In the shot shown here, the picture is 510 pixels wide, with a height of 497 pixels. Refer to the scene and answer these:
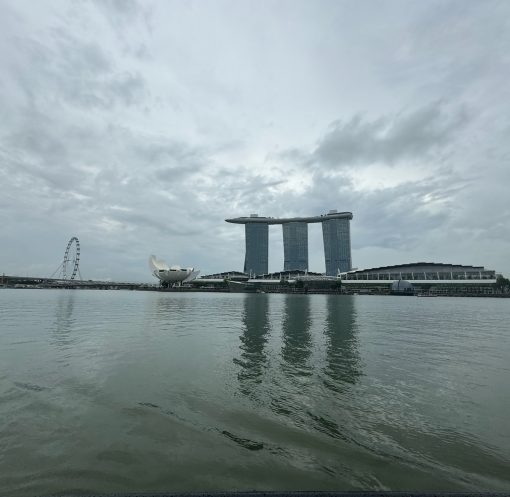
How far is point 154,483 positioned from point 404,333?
1186 inches

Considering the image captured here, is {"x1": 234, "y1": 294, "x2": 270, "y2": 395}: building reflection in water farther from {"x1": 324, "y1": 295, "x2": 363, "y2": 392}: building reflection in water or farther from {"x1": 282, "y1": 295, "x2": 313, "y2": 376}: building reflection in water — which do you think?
{"x1": 324, "y1": 295, "x2": 363, "y2": 392}: building reflection in water

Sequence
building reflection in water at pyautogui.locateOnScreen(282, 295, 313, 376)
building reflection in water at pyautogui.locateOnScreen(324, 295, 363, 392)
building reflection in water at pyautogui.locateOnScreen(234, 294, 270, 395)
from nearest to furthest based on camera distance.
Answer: building reflection in water at pyautogui.locateOnScreen(234, 294, 270, 395), building reflection in water at pyautogui.locateOnScreen(324, 295, 363, 392), building reflection in water at pyautogui.locateOnScreen(282, 295, 313, 376)

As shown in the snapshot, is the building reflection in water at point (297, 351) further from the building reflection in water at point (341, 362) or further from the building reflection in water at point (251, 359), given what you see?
the building reflection in water at point (251, 359)

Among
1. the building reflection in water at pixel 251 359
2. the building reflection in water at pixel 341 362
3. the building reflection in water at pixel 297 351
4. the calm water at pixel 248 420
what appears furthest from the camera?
the building reflection in water at pixel 297 351

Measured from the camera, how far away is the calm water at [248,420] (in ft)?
23.1

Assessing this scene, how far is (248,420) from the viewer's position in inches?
399

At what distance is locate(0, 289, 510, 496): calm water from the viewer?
7051 mm

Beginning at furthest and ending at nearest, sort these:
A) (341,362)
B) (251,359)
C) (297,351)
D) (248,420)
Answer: (297,351) → (251,359) → (341,362) → (248,420)

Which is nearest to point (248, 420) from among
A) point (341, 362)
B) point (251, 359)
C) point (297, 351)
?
point (251, 359)

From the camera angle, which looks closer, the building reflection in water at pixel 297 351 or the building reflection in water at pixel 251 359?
the building reflection in water at pixel 251 359

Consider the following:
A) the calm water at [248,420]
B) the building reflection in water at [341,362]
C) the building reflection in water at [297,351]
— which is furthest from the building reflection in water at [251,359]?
the building reflection in water at [341,362]

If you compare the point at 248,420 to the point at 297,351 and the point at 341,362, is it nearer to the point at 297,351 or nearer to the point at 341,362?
the point at 341,362

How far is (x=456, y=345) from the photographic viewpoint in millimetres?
25234

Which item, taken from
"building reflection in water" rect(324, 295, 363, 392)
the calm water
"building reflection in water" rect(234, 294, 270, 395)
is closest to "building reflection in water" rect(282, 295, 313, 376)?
the calm water
